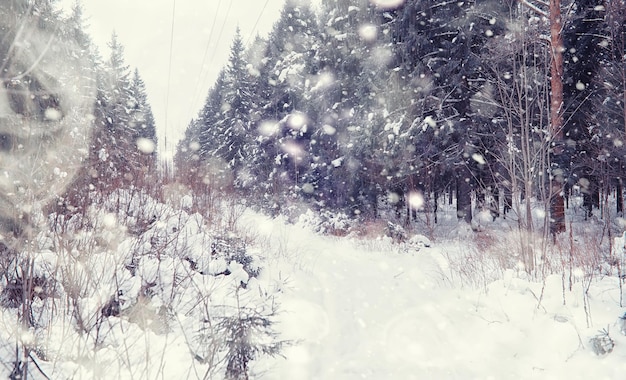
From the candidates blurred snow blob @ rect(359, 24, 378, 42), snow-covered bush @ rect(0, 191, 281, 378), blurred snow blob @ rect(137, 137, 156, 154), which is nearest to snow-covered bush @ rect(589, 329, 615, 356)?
snow-covered bush @ rect(0, 191, 281, 378)

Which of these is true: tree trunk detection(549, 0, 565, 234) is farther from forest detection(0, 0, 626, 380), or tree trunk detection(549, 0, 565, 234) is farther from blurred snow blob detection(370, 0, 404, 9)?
blurred snow blob detection(370, 0, 404, 9)

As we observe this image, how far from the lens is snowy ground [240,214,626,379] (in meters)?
3.18

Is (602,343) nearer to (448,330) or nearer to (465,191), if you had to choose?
(448,330)

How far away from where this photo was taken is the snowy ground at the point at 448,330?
10.4 feet

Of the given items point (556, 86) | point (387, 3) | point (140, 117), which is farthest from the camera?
point (140, 117)

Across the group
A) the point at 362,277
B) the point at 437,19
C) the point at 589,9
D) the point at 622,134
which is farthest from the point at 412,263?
the point at 589,9

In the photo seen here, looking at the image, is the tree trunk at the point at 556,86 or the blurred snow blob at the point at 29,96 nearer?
the blurred snow blob at the point at 29,96

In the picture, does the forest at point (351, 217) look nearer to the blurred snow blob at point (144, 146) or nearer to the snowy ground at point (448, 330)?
the snowy ground at point (448, 330)

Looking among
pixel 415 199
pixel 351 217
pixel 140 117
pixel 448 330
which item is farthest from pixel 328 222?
pixel 140 117

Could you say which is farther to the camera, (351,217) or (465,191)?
(351,217)

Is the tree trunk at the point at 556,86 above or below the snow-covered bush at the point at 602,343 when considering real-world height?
above

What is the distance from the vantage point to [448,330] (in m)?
4.21

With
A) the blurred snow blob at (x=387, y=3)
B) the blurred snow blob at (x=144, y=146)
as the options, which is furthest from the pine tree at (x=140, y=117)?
the blurred snow blob at (x=387, y=3)

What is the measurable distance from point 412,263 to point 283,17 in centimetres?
2037
